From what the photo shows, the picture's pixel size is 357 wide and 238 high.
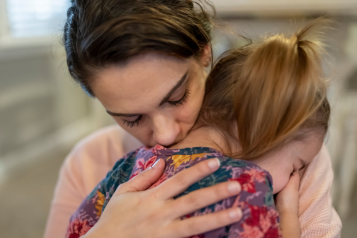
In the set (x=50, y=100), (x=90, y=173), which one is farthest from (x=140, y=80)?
(x=50, y=100)

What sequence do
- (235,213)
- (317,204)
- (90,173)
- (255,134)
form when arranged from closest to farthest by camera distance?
(235,213) → (255,134) → (317,204) → (90,173)

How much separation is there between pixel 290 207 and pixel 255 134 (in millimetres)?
206

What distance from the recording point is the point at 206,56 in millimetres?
792

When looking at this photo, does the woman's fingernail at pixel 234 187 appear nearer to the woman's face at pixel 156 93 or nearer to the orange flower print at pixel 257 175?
the orange flower print at pixel 257 175

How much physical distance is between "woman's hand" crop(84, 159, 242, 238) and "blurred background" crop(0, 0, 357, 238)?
0.93m

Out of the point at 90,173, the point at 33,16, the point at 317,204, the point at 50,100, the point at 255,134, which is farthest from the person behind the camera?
the point at 50,100

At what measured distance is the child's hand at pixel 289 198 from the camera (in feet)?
2.27

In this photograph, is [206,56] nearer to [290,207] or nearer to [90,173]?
[290,207]

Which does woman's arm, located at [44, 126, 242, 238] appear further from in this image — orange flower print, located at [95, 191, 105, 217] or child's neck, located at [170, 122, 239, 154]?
child's neck, located at [170, 122, 239, 154]

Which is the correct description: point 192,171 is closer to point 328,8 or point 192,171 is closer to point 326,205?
point 326,205

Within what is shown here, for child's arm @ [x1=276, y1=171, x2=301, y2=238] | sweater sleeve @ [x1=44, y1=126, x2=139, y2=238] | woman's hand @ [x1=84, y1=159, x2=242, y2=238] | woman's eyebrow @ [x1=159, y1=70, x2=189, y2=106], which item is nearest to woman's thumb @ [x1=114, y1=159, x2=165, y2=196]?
woman's hand @ [x1=84, y1=159, x2=242, y2=238]

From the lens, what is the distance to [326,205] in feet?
2.34

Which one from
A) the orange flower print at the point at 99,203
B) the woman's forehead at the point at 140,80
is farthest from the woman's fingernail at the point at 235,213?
the orange flower print at the point at 99,203

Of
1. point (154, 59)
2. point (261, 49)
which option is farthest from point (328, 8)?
point (154, 59)
